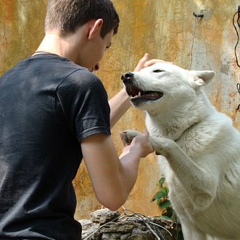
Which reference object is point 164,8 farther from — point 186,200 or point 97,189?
point 97,189

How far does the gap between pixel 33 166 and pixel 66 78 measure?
29cm

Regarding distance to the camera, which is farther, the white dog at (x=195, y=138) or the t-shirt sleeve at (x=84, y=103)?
the white dog at (x=195, y=138)

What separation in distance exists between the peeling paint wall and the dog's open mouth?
224 cm

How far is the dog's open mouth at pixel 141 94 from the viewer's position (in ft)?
11.2

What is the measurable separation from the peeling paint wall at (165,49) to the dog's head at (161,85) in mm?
2026

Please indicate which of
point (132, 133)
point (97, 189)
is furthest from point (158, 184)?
point (97, 189)

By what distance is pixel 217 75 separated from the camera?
5.72 m

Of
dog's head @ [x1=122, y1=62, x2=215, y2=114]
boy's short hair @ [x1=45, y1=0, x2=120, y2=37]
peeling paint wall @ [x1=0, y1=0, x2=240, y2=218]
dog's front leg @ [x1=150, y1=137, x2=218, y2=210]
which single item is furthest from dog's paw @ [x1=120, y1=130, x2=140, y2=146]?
peeling paint wall @ [x1=0, y1=0, x2=240, y2=218]

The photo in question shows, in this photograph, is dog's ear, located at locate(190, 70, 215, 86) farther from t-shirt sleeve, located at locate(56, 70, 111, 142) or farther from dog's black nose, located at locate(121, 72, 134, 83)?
t-shirt sleeve, located at locate(56, 70, 111, 142)

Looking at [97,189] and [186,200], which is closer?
[97,189]

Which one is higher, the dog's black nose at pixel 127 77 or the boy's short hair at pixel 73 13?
the boy's short hair at pixel 73 13

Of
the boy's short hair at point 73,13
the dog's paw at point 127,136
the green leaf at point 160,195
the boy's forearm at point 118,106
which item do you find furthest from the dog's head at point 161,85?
the green leaf at point 160,195

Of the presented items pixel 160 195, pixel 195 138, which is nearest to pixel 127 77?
pixel 195 138

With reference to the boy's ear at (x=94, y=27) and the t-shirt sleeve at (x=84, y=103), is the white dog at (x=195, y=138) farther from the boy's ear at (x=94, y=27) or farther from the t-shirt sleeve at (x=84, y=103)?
the t-shirt sleeve at (x=84, y=103)
